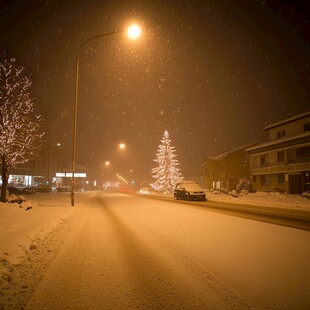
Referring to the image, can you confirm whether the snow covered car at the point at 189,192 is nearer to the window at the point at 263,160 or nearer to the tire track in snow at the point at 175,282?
the window at the point at 263,160

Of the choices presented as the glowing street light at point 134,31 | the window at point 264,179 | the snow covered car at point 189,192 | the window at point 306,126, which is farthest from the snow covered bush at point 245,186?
the glowing street light at point 134,31

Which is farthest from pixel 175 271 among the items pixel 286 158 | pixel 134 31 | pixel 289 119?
pixel 289 119

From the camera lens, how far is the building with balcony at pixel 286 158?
35.2 meters

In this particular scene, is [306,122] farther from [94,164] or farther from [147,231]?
[94,164]

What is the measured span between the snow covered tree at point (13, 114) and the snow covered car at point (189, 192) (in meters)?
15.3

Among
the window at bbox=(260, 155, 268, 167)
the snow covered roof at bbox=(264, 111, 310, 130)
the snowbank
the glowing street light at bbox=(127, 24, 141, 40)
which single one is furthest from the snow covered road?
the window at bbox=(260, 155, 268, 167)

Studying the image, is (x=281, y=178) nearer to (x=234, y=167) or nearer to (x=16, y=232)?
(x=234, y=167)

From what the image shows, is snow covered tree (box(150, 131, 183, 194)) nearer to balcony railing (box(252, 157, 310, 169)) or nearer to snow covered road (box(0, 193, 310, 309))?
balcony railing (box(252, 157, 310, 169))

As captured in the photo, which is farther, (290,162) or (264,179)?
(264,179)

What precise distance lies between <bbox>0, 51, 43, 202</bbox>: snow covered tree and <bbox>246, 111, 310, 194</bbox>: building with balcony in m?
28.7

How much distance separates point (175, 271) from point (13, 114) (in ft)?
59.3

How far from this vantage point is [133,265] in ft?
20.7

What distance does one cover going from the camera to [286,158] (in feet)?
124

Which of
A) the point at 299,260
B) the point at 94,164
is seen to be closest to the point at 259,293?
the point at 299,260
